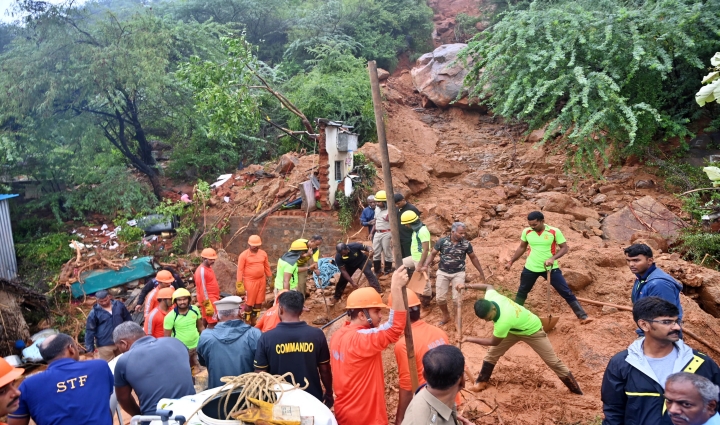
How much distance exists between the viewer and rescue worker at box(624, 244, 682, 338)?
4.13m

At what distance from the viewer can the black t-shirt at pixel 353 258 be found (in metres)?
8.41

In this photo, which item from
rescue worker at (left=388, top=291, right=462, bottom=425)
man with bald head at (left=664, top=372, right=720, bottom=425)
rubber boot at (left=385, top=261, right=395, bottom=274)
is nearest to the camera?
man with bald head at (left=664, top=372, right=720, bottom=425)

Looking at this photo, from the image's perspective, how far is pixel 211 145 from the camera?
16766mm

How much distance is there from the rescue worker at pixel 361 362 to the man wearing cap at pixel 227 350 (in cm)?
72

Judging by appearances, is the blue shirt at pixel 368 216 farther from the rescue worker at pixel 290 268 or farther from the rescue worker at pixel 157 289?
the rescue worker at pixel 157 289

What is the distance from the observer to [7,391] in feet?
9.73

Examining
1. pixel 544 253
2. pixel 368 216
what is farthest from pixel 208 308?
pixel 544 253

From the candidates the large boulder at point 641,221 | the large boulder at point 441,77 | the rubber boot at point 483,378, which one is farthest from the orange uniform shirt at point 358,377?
the large boulder at point 441,77

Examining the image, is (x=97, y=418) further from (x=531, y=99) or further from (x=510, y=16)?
(x=510, y=16)

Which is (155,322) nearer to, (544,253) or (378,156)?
(544,253)

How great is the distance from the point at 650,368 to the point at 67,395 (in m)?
3.71

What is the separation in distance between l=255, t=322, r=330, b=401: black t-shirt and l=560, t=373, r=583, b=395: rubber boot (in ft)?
10.3

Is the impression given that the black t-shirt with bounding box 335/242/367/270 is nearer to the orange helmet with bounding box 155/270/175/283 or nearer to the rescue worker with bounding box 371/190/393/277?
the rescue worker with bounding box 371/190/393/277

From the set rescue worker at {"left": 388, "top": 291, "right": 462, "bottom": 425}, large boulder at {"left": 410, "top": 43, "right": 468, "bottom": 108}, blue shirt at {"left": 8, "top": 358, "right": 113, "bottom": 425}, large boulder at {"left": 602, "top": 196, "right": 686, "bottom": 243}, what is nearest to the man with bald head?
rescue worker at {"left": 388, "top": 291, "right": 462, "bottom": 425}
